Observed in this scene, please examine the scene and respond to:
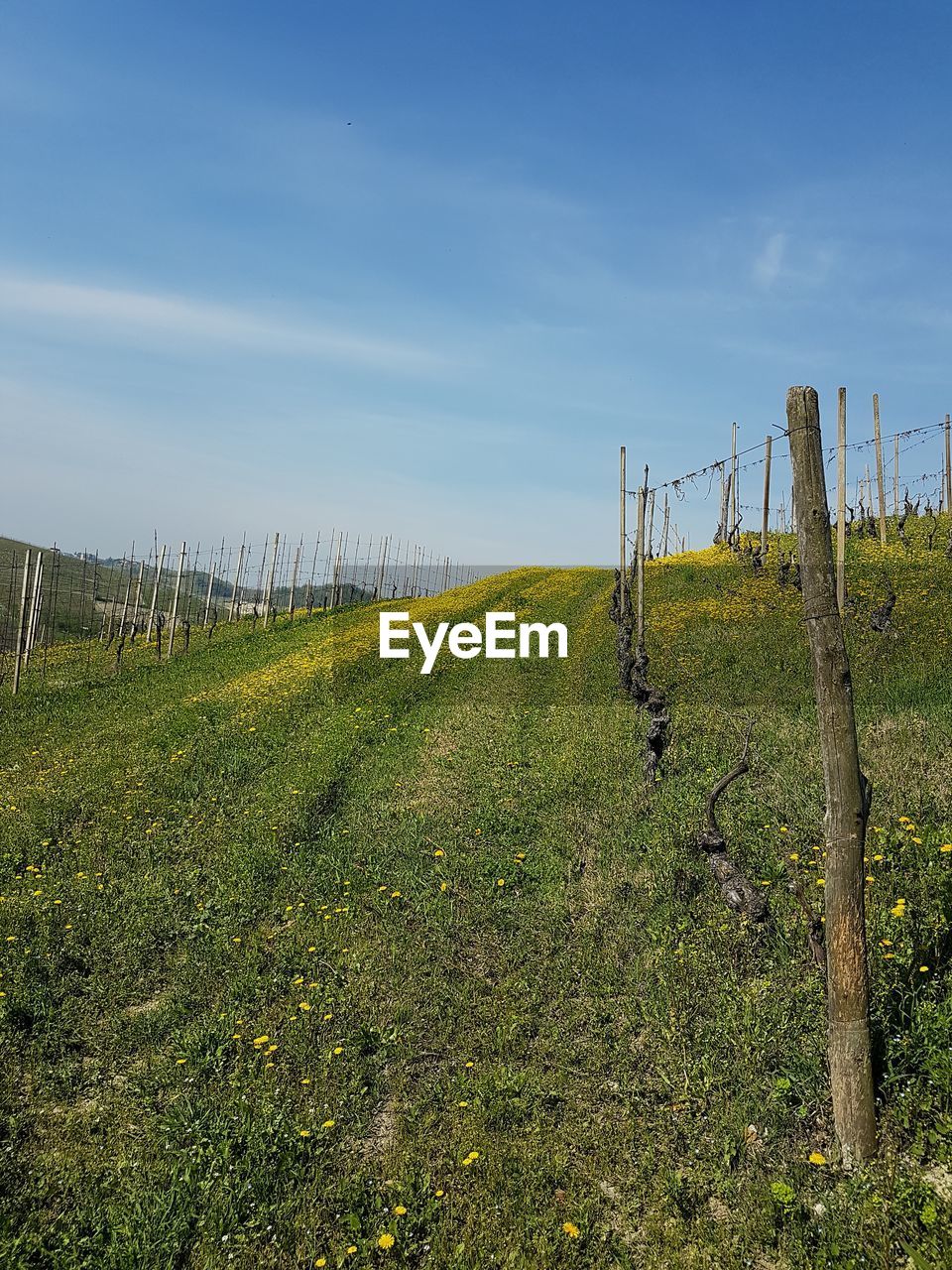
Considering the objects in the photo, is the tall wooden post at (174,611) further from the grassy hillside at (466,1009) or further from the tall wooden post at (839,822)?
the tall wooden post at (839,822)

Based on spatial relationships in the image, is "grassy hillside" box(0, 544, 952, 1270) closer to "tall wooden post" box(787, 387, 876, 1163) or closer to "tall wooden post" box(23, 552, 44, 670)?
"tall wooden post" box(787, 387, 876, 1163)

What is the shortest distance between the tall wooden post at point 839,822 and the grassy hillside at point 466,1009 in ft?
1.27

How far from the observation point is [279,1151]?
6160 mm

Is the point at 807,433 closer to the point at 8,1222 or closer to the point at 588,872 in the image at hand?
the point at 588,872

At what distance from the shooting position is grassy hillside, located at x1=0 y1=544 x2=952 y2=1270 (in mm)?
5430

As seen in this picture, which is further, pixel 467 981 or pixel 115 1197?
pixel 467 981

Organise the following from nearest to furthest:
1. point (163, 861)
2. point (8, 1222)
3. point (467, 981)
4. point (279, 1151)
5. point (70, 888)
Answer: point (8, 1222) → point (279, 1151) → point (467, 981) → point (70, 888) → point (163, 861)

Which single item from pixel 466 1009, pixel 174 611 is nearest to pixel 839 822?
pixel 466 1009

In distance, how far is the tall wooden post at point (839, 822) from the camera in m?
5.43

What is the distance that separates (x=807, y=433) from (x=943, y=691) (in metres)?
11.4

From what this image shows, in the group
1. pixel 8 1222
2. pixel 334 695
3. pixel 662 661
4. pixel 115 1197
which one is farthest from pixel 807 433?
pixel 334 695

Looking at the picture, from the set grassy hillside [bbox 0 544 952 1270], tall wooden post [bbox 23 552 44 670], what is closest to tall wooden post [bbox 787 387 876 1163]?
grassy hillside [bbox 0 544 952 1270]

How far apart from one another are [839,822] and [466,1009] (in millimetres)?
4368

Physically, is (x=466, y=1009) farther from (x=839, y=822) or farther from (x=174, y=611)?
(x=174, y=611)
